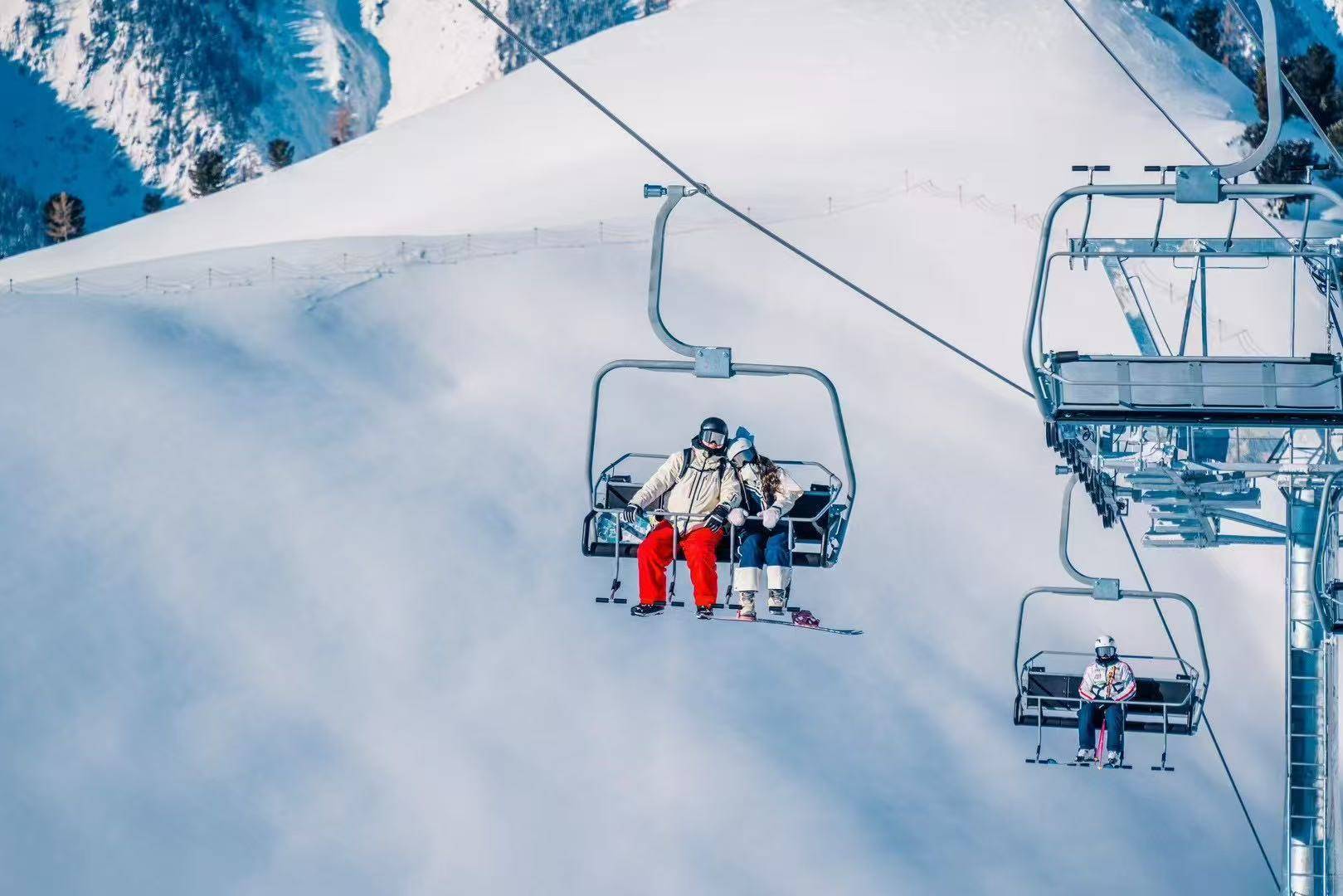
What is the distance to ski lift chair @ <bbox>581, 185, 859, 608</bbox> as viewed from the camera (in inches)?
426

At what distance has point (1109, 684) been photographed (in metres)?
13.8

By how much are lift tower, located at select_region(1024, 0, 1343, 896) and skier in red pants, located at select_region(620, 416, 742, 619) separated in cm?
184

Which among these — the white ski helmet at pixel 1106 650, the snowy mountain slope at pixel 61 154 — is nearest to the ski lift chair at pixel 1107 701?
the white ski helmet at pixel 1106 650

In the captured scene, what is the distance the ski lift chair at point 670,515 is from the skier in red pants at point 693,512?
0.11 meters

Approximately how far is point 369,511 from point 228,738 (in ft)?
14.8

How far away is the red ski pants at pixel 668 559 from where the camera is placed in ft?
39.7

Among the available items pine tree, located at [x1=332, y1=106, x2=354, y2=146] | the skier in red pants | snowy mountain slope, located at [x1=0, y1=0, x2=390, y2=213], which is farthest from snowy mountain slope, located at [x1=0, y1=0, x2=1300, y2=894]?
pine tree, located at [x1=332, y1=106, x2=354, y2=146]

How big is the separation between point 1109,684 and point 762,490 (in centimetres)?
281

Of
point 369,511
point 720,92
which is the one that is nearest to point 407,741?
point 369,511

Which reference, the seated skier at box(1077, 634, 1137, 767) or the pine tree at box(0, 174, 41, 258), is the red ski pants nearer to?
the seated skier at box(1077, 634, 1137, 767)

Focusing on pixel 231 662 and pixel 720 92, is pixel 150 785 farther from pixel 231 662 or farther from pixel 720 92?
pixel 720 92

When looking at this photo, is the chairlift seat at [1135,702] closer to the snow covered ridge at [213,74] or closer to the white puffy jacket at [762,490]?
the white puffy jacket at [762,490]

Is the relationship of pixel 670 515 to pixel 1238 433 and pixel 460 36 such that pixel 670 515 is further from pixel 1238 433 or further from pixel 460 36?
pixel 460 36

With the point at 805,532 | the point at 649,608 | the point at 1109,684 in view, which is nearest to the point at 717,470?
the point at 805,532
